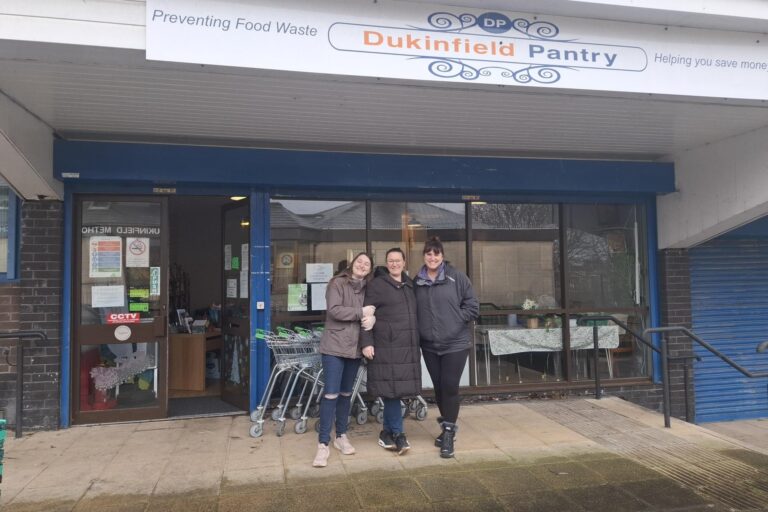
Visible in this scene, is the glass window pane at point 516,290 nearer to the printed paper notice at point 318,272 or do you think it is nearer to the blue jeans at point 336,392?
the printed paper notice at point 318,272

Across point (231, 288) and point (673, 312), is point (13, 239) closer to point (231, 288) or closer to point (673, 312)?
point (231, 288)

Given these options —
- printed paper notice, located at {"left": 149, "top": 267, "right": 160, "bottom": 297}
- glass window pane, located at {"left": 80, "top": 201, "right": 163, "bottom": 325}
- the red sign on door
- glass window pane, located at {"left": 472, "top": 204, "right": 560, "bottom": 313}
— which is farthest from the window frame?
glass window pane, located at {"left": 472, "top": 204, "right": 560, "bottom": 313}

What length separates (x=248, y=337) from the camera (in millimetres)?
5629

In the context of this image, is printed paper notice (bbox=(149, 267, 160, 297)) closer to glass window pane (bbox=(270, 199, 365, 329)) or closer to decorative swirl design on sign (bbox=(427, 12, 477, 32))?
glass window pane (bbox=(270, 199, 365, 329))

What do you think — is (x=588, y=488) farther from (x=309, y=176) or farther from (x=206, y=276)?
(x=206, y=276)

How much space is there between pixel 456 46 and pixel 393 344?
7.39 feet

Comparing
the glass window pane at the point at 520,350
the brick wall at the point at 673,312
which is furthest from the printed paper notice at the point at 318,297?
the brick wall at the point at 673,312

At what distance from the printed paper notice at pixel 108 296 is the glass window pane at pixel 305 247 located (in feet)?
4.87

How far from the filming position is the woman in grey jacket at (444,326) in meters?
4.32

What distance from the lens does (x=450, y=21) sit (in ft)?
12.1

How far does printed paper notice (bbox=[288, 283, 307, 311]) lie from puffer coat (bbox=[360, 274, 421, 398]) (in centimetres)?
167

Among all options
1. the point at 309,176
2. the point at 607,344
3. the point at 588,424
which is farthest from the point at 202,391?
the point at 607,344

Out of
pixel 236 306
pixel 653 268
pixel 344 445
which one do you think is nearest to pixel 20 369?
pixel 236 306

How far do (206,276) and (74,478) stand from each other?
5690 millimetres
